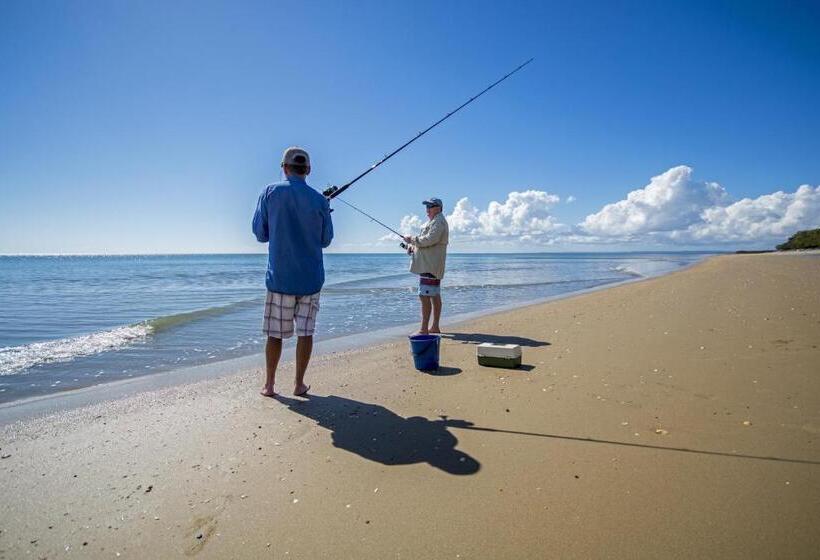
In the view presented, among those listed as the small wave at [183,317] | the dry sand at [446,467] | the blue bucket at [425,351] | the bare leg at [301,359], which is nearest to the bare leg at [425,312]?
the blue bucket at [425,351]

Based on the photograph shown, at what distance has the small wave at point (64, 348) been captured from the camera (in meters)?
5.86

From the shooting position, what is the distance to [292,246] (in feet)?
12.3

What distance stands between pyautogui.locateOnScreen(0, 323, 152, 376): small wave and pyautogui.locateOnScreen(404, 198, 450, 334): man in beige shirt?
5.07m

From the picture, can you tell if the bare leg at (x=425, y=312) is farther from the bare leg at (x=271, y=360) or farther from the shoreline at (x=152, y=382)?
the bare leg at (x=271, y=360)

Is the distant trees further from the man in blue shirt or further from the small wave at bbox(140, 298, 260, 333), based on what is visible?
the man in blue shirt

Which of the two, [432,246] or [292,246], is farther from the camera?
[432,246]

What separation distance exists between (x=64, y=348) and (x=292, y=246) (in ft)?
18.0

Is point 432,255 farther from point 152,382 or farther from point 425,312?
point 152,382

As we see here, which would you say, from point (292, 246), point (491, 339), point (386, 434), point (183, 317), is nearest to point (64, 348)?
point (183, 317)

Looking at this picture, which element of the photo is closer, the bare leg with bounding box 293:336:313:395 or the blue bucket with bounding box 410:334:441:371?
the bare leg with bounding box 293:336:313:395

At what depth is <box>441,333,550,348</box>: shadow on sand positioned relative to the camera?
19.6ft

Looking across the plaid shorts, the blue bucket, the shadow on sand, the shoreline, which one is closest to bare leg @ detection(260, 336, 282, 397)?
the plaid shorts

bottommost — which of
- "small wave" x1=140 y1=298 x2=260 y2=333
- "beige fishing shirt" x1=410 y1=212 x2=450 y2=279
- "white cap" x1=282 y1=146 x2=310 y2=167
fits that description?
"small wave" x1=140 y1=298 x2=260 y2=333

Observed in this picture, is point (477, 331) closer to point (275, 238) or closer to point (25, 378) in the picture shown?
point (275, 238)
